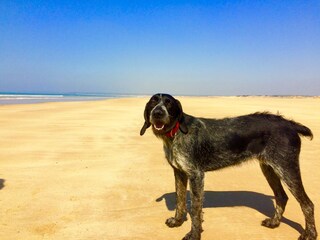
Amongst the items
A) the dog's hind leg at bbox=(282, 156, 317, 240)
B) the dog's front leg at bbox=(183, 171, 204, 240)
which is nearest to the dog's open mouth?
the dog's front leg at bbox=(183, 171, 204, 240)

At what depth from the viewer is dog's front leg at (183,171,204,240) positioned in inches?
181

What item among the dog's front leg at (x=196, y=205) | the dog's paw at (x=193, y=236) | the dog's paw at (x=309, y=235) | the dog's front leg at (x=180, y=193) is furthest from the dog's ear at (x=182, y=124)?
the dog's paw at (x=309, y=235)

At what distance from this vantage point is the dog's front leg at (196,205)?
4.59 metres

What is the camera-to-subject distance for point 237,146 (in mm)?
5004

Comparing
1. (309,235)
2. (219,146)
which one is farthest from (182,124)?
(309,235)

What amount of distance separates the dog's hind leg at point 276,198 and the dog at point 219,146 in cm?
2

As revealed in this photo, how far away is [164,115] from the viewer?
4629 millimetres

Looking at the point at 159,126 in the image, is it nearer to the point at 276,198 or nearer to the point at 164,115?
the point at 164,115

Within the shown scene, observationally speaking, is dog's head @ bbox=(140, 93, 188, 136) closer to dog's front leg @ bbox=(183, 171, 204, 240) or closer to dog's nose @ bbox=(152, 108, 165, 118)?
dog's nose @ bbox=(152, 108, 165, 118)

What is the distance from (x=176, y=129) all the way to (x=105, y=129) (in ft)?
34.7

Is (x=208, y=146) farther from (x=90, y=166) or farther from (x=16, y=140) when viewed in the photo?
(x=16, y=140)

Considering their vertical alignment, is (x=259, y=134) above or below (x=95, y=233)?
above

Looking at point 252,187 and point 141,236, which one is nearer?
point 141,236

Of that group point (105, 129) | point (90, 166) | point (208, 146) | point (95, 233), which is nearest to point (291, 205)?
point (208, 146)
